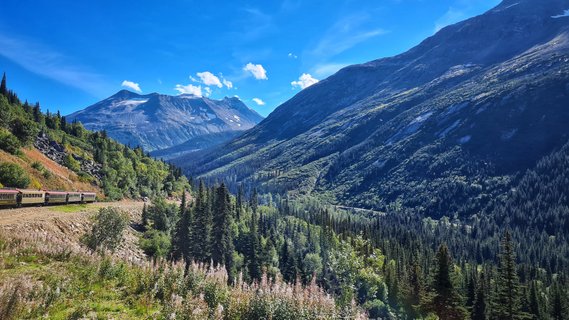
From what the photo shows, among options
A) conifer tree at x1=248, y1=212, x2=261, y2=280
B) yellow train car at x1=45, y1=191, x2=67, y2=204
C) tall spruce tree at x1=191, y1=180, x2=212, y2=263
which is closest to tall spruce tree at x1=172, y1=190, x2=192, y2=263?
tall spruce tree at x1=191, y1=180, x2=212, y2=263

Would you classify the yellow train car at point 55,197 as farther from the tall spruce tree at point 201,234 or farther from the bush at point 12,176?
the tall spruce tree at point 201,234

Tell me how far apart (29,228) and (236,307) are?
27.6 metres

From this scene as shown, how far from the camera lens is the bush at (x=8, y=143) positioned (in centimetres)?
7261

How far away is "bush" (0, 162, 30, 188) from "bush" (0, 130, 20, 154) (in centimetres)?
1290

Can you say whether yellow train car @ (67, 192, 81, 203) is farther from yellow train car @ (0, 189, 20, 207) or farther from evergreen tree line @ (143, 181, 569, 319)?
yellow train car @ (0, 189, 20, 207)

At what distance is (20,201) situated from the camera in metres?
48.0

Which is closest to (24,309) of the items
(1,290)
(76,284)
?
(1,290)

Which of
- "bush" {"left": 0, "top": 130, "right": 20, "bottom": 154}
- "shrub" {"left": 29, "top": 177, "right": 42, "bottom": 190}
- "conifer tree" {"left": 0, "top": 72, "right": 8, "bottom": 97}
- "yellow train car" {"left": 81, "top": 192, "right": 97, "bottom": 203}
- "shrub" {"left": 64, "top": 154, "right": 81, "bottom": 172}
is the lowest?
"yellow train car" {"left": 81, "top": 192, "right": 97, "bottom": 203}

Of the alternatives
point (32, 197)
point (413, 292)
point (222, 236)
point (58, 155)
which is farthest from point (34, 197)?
point (413, 292)

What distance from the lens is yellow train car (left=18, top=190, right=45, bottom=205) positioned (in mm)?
48438

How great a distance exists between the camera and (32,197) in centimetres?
5075

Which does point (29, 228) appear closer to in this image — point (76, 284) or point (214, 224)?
point (76, 284)

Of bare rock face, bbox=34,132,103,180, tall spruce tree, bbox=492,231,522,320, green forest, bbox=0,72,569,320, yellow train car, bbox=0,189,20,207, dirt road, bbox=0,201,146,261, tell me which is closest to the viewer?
green forest, bbox=0,72,569,320

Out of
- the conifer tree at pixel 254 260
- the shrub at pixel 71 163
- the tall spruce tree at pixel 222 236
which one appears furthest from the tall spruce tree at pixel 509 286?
the shrub at pixel 71 163
